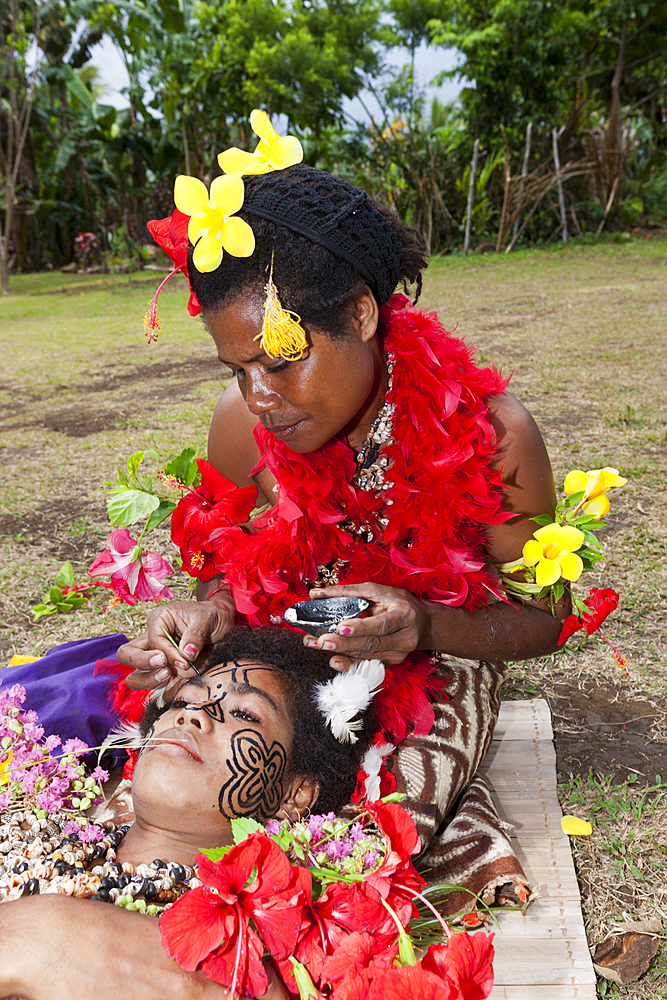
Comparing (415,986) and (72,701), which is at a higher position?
(415,986)

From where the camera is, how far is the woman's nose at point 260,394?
1.98 meters

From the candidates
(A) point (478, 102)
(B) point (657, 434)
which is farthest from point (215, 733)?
(A) point (478, 102)

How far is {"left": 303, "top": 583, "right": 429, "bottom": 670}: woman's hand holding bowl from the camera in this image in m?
1.97

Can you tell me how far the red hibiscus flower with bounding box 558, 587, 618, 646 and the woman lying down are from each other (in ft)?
2.29

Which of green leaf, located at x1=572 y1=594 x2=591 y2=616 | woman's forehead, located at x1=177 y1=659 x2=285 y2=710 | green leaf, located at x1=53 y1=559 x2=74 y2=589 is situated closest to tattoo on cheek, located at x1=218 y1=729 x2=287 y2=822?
woman's forehead, located at x1=177 y1=659 x2=285 y2=710

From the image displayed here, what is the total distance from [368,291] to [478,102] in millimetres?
17035

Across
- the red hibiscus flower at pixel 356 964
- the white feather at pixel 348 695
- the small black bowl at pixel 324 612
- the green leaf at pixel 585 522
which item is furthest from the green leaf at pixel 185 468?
the red hibiscus flower at pixel 356 964

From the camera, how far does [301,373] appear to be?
6.45 feet

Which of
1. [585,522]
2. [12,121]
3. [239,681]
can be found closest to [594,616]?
[585,522]

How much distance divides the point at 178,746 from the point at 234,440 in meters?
1.12

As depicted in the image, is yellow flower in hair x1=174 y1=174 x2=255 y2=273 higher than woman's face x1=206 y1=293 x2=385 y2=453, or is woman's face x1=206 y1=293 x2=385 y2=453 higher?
yellow flower in hair x1=174 y1=174 x2=255 y2=273

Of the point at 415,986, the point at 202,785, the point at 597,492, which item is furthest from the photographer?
the point at 597,492

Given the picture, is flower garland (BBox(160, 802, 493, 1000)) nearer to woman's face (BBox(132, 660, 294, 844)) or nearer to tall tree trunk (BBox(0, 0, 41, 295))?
woman's face (BBox(132, 660, 294, 844))

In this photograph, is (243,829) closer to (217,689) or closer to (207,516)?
(217,689)
